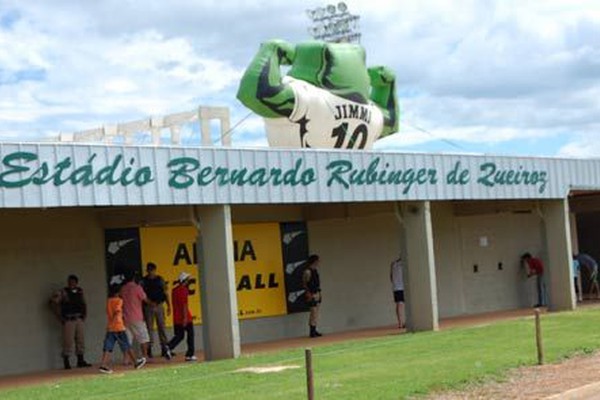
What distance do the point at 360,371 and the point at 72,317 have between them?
614cm

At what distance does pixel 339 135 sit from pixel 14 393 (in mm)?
10204

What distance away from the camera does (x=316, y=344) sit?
1956 centimetres

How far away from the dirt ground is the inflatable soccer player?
8.64 m

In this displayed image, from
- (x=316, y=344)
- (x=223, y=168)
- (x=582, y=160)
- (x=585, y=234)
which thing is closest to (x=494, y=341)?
(x=316, y=344)

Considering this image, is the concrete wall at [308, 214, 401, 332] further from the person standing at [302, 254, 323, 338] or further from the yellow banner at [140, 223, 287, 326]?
the person standing at [302, 254, 323, 338]

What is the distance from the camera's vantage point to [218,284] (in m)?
17.0

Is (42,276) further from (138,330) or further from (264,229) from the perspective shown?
(264,229)

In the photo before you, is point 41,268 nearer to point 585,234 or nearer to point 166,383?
point 166,383

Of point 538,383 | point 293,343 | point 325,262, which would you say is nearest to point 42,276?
point 293,343

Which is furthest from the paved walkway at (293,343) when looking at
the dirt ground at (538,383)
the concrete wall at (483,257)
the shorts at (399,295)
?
the dirt ground at (538,383)

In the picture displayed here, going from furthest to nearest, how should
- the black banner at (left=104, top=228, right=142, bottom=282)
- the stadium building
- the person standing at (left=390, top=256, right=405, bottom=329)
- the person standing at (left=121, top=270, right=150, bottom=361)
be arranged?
1. the person standing at (left=390, top=256, right=405, bottom=329)
2. the black banner at (left=104, top=228, right=142, bottom=282)
3. the person standing at (left=121, top=270, right=150, bottom=361)
4. the stadium building

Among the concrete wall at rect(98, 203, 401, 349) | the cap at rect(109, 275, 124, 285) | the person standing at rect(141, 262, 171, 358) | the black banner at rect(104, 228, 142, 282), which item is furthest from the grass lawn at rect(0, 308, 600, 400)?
the concrete wall at rect(98, 203, 401, 349)

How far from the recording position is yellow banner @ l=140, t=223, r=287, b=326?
20172 mm

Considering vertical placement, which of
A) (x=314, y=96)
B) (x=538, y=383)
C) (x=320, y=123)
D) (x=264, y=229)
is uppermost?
(x=314, y=96)
